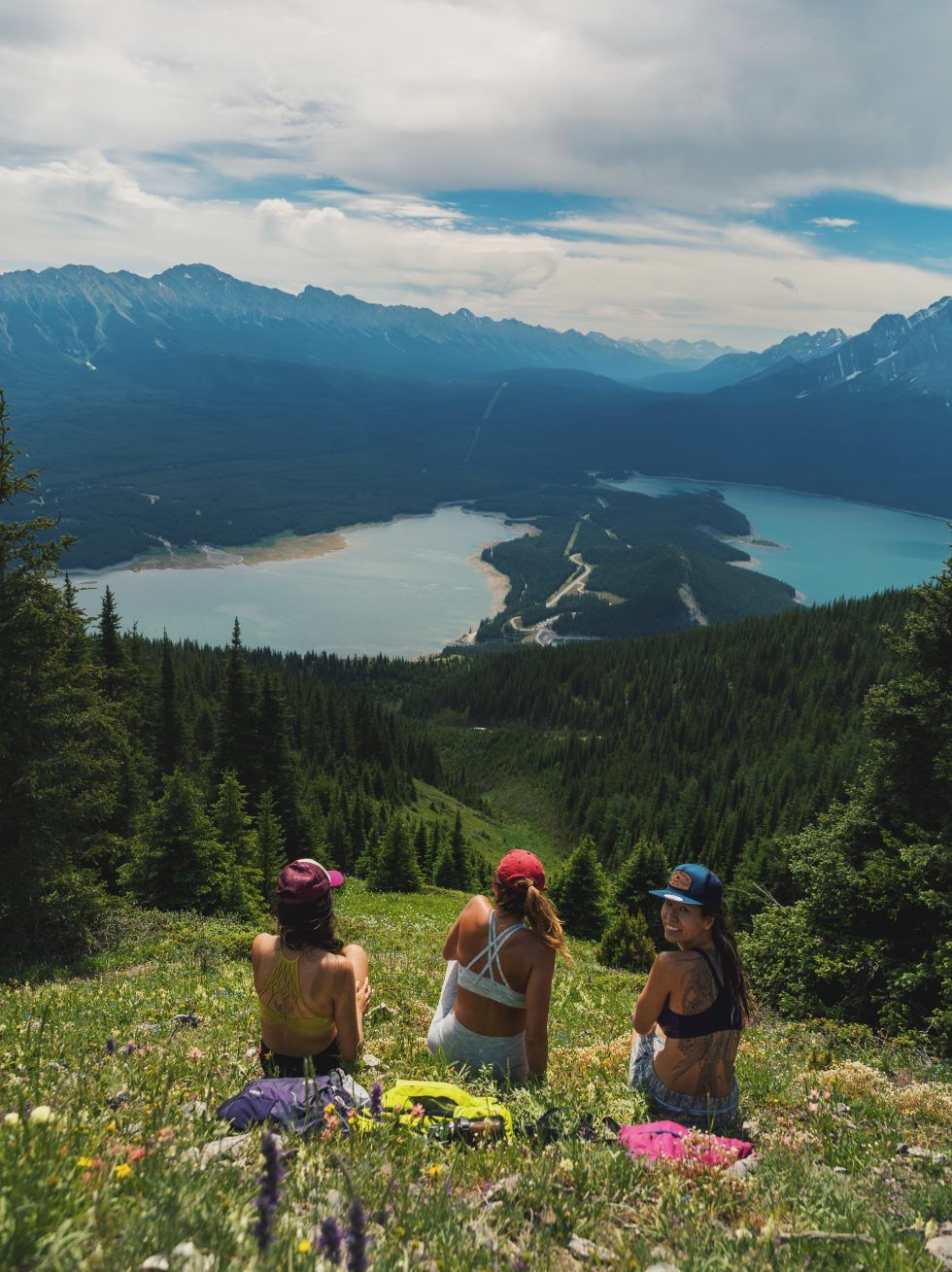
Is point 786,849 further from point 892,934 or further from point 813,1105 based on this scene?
point 813,1105

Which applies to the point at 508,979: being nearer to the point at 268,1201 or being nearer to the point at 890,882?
the point at 268,1201

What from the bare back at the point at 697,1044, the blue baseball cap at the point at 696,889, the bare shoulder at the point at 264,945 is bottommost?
the bare back at the point at 697,1044

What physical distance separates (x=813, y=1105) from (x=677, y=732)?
111275 mm

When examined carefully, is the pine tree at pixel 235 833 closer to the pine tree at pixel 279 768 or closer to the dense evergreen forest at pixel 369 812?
the dense evergreen forest at pixel 369 812

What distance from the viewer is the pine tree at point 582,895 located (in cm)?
3247

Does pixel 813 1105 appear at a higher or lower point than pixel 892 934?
higher

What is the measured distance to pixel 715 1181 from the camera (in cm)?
421

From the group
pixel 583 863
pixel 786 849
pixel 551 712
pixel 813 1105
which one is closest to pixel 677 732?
pixel 551 712

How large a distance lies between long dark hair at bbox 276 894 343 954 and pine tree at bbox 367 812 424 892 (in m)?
29.5

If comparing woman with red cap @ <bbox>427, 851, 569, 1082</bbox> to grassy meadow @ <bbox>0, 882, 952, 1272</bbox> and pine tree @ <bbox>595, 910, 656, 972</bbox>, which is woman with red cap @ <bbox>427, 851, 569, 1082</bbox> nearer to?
grassy meadow @ <bbox>0, 882, 952, 1272</bbox>

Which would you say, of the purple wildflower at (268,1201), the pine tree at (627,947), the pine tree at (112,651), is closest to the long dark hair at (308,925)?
the purple wildflower at (268,1201)

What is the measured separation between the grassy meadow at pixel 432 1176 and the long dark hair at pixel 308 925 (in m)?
1.04

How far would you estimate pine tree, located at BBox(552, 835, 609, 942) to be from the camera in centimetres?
3247

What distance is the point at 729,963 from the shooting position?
622 cm
